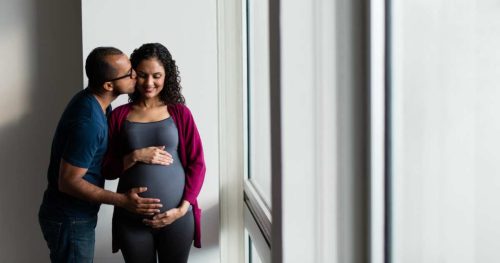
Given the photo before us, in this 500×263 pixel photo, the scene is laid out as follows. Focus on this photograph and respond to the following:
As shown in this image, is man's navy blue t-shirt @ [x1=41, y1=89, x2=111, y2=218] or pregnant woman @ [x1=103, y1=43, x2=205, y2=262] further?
pregnant woman @ [x1=103, y1=43, x2=205, y2=262]

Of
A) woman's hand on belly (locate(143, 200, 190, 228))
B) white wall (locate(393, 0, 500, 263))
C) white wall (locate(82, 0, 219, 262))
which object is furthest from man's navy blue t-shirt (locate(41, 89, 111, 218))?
white wall (locate(393, 0, 500, 263))

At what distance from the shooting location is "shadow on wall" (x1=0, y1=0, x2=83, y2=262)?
2.77 m

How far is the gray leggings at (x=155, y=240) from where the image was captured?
2.06 metres

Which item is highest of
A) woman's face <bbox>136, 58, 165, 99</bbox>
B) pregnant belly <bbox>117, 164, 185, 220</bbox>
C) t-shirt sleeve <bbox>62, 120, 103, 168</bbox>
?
woman's face <bbox>136, 58, 165, 99</bbox>

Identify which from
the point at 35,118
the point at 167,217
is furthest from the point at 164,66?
the point at 35,118

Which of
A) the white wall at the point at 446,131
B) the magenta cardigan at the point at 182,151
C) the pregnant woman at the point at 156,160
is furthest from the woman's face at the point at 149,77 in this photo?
the white wall at the point at 446,131

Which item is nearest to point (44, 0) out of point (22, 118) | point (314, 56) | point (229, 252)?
point (22, 118)

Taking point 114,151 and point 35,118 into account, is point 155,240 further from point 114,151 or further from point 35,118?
point 35,118

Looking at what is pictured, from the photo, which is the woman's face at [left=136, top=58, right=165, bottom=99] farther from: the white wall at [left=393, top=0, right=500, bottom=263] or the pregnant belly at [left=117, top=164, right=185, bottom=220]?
the white wall at [left=393, top=0, right=500, bottom=263]

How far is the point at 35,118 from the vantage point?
9.18ft

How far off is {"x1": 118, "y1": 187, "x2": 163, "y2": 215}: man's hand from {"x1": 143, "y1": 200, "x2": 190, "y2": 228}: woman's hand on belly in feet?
0.17

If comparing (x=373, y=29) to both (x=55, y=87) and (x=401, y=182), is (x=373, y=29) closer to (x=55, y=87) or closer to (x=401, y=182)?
(x=401, y=182)

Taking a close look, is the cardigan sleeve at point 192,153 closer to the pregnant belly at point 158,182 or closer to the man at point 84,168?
the pregnant belly at point 158,182

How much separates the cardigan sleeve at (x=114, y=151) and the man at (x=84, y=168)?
49 millimetres
